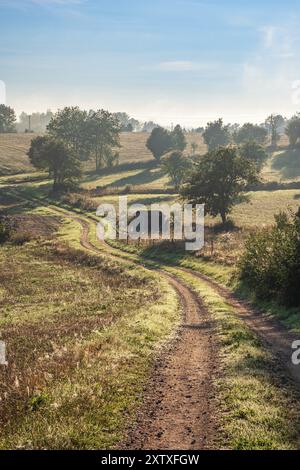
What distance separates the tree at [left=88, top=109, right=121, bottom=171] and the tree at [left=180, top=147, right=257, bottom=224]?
88840 mm

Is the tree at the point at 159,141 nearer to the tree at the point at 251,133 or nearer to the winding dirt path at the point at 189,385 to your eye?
the tree at the point at 251,133

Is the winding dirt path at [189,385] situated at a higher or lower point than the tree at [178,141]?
lower

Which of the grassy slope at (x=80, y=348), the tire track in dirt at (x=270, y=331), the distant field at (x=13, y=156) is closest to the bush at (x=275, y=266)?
the tire track in dirt at (x=270, y=331)

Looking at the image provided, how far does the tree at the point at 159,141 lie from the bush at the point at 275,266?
116 metres

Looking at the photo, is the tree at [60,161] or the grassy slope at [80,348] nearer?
the grassy slope at [80,348]

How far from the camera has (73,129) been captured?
160m

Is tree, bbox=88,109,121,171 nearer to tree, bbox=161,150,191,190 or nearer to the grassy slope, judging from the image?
tree, bbox=161,150,191,190

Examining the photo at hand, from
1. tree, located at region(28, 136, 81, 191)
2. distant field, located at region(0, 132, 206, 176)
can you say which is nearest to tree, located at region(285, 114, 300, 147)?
distant field, located at region(0, 132, 206, 176)

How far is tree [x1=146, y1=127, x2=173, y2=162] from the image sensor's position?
497 feet

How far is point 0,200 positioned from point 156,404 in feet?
307

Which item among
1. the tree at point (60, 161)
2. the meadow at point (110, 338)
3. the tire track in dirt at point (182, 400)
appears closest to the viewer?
the tire track in dirt at point (182, 400)

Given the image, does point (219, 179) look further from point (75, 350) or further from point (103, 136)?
point (103, 136)

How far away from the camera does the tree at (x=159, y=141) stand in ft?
497

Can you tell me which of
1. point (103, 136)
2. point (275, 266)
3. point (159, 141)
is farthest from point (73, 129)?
point (275, 266)
